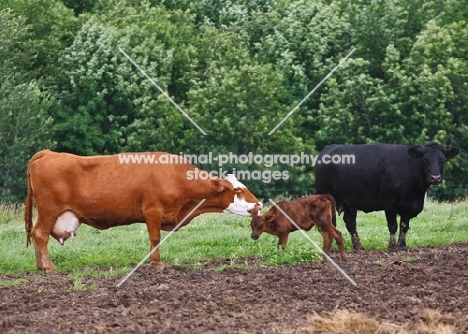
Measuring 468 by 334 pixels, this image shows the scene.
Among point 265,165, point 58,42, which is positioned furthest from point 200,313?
point 58,42

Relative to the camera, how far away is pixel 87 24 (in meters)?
60.1

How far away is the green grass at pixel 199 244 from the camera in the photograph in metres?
15.9

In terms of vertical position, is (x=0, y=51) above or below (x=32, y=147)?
above

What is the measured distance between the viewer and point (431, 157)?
1775cm

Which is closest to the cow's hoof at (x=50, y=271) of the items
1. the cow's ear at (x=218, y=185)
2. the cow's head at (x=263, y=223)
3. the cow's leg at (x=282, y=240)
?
the cow's ear at (x=218, y=185)

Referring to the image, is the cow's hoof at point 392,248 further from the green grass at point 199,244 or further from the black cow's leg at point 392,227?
the green grass at point 199,244

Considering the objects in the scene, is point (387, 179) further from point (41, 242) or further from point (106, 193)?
A: point (41, 242)

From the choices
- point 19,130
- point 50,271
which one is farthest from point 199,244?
point 19,130

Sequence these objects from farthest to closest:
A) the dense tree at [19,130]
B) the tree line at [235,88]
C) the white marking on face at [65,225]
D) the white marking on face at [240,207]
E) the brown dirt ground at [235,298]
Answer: the tree line at [235,88], the dense tree at [19,130], the white marking on face at [240,207], the white marking on face at [65,225], the brown dirt ground at [235,298]

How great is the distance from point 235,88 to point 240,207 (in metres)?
45.0

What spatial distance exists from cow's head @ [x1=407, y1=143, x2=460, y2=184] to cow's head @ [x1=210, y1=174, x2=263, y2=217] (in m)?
3.22

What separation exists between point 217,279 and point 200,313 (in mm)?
2878

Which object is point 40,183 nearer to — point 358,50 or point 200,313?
point 200,313

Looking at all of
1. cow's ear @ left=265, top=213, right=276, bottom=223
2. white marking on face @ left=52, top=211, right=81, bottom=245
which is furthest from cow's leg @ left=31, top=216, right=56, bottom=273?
cow's ear @ left=265, top=213, right=276, bottom=223
